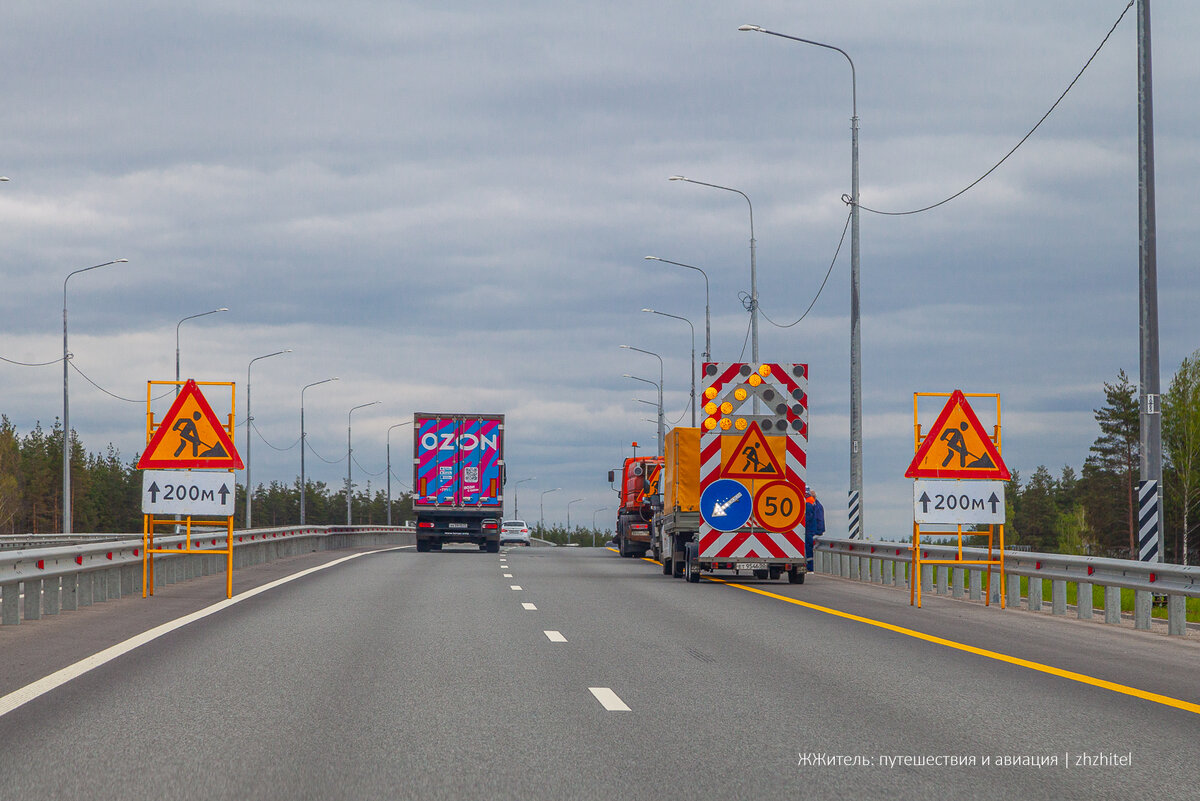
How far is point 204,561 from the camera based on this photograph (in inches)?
1103

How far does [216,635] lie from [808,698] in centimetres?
696

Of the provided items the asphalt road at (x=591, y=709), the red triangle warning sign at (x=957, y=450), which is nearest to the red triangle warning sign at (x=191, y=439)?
the asphalt road at (x=591, y=709)

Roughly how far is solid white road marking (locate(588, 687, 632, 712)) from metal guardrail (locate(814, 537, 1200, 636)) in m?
8.31

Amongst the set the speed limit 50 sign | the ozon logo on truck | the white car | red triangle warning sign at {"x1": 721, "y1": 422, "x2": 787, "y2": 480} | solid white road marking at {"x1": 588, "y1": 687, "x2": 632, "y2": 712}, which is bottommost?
the white car

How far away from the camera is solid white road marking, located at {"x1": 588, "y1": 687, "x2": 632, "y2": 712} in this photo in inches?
398

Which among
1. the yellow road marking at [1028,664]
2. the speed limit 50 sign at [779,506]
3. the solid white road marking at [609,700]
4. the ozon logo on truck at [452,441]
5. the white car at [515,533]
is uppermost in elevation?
the ozon logo on truck at [452,441]

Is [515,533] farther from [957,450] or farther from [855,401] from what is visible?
[957,450]

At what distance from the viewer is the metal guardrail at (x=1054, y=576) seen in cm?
1758

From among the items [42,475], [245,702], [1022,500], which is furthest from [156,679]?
[1022,500]

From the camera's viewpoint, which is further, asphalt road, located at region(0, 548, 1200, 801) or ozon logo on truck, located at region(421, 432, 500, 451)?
ozon logo on truck, located at region(421, 432, 500, 451)

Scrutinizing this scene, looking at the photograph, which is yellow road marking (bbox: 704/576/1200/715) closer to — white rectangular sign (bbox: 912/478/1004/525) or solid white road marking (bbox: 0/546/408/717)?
white rectangular sign (bbox: 912/478/1004/525)

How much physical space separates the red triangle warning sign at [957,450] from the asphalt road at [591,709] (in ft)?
13.0

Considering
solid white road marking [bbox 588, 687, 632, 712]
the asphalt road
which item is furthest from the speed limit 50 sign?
solid white road marking [bbox 588, 687, 632, 712]

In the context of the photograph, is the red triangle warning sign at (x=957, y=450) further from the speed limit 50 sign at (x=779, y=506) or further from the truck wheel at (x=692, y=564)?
the truck wheel at (x=692, y=564)
